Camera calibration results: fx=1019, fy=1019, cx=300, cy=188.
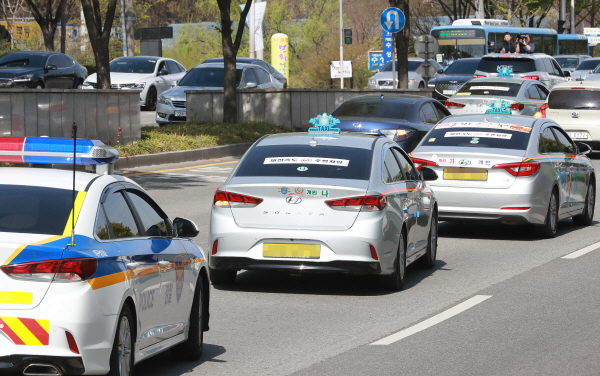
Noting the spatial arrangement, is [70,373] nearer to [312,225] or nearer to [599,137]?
[312,225]

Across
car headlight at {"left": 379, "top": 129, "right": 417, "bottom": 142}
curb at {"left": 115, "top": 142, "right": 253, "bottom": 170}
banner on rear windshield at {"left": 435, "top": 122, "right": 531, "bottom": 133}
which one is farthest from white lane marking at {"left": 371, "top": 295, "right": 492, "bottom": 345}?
curb at {"left": 115, "top": 142, "right": 253, "bottom": 170}

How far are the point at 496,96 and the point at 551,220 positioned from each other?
39.8 ft

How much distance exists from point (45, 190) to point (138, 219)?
0.76m

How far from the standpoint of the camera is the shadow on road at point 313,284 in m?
9.32

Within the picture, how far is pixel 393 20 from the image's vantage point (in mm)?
28578

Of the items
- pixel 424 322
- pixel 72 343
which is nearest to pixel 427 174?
pixel 424 322

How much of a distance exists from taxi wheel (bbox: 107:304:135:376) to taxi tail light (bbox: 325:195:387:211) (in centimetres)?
345

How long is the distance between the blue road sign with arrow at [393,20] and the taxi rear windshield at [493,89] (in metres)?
3.88

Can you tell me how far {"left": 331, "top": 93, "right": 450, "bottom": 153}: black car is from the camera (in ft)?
58.6

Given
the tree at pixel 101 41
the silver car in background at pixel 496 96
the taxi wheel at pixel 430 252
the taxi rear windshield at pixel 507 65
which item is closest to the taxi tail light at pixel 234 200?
the taxi wheel at pixel 430 252

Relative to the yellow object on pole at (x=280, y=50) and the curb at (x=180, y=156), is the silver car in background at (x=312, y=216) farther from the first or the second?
the yellow object on pole at (x=280, y=50)

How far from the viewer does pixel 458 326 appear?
7.77 metres

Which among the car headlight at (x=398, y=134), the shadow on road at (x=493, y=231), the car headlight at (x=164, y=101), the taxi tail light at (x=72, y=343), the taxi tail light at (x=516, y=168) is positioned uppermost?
the car headlight at (x=164, y=101)

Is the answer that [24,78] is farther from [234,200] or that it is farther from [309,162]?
[234,200]
